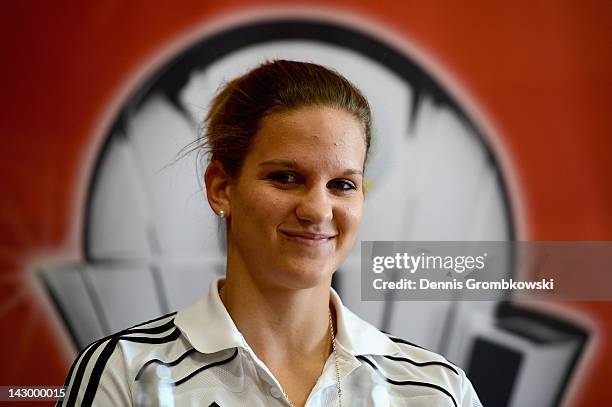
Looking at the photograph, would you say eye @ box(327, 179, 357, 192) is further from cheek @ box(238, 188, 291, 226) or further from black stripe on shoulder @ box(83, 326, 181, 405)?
black stripe on shoulder @ box(83, 326, 181, 405)

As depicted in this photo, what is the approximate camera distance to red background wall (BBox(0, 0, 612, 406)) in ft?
5.18

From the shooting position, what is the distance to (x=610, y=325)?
5.60 ft

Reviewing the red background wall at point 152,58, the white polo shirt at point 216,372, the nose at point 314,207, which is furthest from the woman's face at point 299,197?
the red background wall at point 152,58

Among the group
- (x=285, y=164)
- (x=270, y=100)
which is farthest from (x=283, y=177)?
(x=270, y=100)

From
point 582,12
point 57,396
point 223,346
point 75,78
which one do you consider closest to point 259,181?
point 223,346

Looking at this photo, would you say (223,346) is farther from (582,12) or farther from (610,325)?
(582,12)

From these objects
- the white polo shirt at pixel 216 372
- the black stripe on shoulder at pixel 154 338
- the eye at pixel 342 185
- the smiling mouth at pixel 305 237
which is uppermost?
the eye at pixel 342 185

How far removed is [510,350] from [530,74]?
0.65 m

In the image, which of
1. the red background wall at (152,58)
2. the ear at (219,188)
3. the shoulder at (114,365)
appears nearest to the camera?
the shoulder at (114,365)

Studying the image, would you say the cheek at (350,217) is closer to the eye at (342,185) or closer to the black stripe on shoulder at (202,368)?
the eye at (342,185)

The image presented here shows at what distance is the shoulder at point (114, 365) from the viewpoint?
3.52 feet

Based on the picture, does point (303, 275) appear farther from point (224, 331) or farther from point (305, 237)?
point (224, 331)

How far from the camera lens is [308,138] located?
1.11 m

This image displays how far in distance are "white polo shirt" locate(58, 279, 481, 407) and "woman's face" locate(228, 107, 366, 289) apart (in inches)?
5.0
